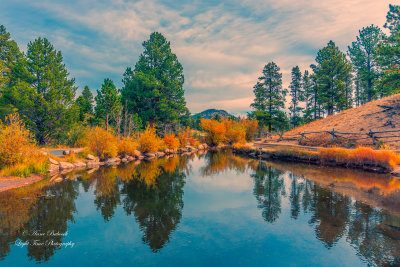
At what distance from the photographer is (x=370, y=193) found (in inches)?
382

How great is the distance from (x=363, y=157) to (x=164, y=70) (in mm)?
32020

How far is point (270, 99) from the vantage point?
4344 centimetres

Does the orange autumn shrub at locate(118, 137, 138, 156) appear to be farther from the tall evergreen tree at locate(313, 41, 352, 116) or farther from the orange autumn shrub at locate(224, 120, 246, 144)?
the tall evergreen tree at locate(313, 41, 352, 116)

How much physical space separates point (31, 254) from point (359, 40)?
5281cm

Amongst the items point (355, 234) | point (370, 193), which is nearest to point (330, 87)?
point (370, 193)

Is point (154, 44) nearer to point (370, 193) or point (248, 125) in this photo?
point (248, 125)

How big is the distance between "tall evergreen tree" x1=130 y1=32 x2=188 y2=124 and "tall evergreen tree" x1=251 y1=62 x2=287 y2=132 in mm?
16786

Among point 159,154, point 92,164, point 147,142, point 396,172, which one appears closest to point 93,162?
point 92,164

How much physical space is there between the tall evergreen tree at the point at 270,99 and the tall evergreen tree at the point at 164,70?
55.1 ft

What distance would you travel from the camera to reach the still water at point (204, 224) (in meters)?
5.26

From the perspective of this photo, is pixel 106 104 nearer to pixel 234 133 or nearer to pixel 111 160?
pixel 111 160

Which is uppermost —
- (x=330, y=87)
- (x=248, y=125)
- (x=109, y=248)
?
(x=330, y=87)

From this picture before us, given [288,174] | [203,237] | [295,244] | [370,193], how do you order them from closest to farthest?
[295,244]
[203,237]
[370,193]
[288,174]

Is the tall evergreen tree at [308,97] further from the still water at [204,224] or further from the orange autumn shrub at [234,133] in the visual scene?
the still water at [204,224]
